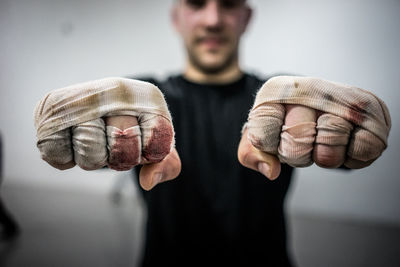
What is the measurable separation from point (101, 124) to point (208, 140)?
39 cm

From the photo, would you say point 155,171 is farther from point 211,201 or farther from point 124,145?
point 211,201

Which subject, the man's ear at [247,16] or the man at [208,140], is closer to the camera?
the man at [208,140]

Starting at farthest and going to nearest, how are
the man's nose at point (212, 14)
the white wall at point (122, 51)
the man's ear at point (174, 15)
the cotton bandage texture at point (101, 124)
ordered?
the man's ear at point (174, 15) → the man's nose at point (212, 14) → the white wall at point (122, 51) → the cotton bandage texture at point (101, 124)

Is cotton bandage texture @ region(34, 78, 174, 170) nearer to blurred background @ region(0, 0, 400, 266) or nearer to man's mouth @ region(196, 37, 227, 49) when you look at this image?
blurred background @ region(0, 0, 400, 266)

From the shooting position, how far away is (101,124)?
0.83ft

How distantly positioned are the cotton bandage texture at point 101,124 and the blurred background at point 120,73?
17cm

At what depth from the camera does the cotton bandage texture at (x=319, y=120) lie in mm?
256

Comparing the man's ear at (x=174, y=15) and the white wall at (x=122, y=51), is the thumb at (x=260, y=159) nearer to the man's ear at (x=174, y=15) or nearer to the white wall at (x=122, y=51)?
the white wall at (x=122, y=51)

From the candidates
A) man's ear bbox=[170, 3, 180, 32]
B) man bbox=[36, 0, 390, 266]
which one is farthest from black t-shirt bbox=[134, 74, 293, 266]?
man's ear bbox=[170, 3, 180, 32]

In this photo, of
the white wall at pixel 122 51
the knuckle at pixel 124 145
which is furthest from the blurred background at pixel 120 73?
the knuckle at pixel 124 145

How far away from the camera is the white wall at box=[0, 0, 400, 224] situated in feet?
1.50

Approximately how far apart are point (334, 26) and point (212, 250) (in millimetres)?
692

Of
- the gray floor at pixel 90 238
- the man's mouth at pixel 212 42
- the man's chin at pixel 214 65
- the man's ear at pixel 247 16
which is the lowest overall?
the gray floor at pixel 90 238

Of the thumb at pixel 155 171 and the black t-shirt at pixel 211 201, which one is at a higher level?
the thumb at pixel 155 171
